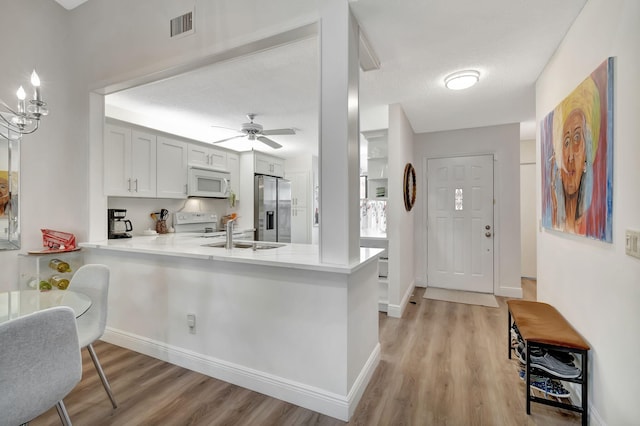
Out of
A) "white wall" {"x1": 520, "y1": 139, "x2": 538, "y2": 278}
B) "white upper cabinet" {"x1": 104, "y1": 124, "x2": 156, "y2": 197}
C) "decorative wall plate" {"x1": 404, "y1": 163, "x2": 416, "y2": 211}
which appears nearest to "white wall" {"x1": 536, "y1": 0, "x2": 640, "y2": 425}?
"decorative wall plate" {"x1": 404, "y1": 163, "x2": 416, "y2": 211}

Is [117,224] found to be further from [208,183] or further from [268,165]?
[268,165]

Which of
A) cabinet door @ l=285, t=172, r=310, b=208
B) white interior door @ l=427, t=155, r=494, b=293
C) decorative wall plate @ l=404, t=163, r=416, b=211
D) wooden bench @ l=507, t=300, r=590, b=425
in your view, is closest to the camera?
wooden bench @ l=507, t=300, r=590, b=425

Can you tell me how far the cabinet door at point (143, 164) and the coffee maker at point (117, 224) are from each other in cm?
28

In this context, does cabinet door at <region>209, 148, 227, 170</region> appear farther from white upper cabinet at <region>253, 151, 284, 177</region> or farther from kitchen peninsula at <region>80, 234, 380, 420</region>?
kitchen peninsula at <region>80, 234, 380, 420</region>

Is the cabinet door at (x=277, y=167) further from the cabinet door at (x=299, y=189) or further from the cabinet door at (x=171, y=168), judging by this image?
the cabinet door at (x=171, y=168)

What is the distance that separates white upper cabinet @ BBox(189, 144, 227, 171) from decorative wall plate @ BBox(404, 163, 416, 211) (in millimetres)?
3069

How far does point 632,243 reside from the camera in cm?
127

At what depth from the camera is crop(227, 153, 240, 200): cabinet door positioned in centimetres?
534

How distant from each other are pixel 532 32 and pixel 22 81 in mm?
4095

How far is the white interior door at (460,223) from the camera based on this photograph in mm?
4336

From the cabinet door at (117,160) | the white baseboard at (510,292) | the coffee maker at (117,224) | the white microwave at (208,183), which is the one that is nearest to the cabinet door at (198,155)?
the white microwave at (208,183)

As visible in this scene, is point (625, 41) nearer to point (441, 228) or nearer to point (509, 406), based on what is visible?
point (509, 406)

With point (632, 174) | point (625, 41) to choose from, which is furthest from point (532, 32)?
point (632, 174)

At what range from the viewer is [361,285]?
6.51 feet
